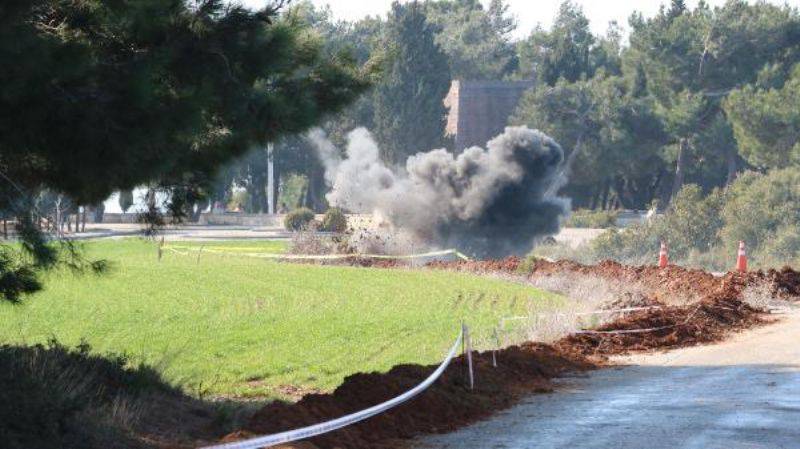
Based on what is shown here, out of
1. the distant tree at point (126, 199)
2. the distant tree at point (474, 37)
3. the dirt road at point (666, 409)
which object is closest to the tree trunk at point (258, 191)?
A: the distant tree at point (474, 37)

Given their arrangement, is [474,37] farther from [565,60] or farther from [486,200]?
[486,200]

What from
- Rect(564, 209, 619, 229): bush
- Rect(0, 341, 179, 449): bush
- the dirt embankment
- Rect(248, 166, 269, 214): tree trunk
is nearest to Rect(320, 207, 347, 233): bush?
Rect(564, 209, 619, 229): bush

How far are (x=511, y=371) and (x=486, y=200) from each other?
34.1m

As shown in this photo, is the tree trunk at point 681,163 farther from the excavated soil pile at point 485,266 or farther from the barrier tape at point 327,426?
the barrier tape at point 327,426

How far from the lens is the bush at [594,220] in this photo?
2709 inches

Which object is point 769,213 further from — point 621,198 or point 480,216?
point 621,198

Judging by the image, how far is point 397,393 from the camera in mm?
14625

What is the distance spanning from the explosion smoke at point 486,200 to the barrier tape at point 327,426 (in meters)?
35.9

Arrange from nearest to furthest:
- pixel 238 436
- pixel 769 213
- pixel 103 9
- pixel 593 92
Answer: pixel 238 436 < pixel 103 9 < pixel 769 213 < pixel 593 92

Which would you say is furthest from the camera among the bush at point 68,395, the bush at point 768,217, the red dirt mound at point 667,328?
the bush at point 768,217

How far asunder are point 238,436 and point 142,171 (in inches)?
117

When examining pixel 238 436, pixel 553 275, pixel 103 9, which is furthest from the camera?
pixel 553 275

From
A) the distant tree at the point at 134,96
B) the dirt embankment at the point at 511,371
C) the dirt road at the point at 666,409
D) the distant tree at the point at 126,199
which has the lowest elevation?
the dirt road at the point at 666,409

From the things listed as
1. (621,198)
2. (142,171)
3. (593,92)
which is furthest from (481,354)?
(621,198)
